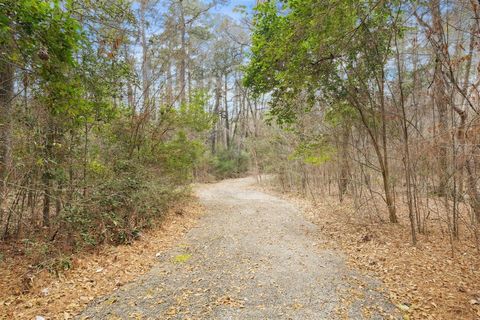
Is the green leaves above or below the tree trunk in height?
above

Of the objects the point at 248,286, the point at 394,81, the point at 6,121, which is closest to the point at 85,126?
the point at 6,121

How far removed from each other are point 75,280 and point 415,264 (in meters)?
4.89

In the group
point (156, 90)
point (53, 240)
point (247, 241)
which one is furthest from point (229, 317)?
point (156, 90)

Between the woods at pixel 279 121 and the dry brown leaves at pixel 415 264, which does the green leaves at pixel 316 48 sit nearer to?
the woods at pixel 279 121

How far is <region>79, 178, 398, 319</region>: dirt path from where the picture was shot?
2836mm

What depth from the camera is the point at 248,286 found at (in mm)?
3379

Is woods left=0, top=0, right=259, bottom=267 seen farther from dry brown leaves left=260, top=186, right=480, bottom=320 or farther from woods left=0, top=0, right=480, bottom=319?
dry brown leaves left=260, top=186, right=480, bottom=320

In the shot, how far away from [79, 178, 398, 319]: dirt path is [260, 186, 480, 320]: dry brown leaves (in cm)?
30

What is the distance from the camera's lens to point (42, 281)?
3432 millimetres

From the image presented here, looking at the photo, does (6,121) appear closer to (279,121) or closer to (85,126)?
(85,126)

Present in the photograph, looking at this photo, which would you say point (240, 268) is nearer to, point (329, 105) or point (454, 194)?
A: point (454, 194)

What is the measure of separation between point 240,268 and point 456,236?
411cm

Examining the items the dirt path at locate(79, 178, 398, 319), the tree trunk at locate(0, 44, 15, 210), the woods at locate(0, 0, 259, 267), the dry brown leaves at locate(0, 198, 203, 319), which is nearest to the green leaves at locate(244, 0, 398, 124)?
the woods at locate(0, 0, 259, 267)

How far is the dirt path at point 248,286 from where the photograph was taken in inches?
112
